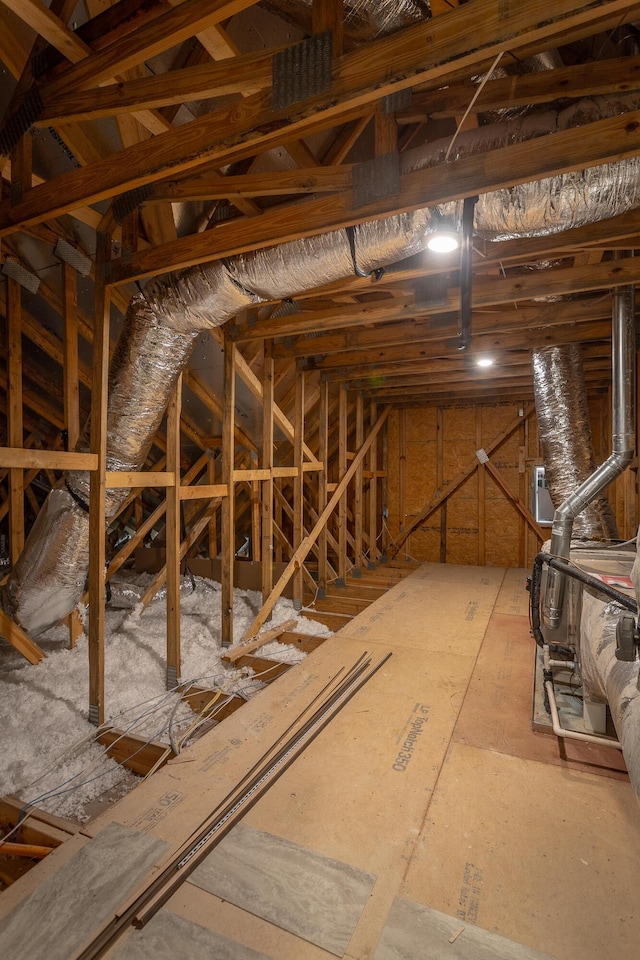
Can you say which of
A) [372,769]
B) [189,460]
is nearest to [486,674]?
[372,769]

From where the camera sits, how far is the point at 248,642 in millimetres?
3346

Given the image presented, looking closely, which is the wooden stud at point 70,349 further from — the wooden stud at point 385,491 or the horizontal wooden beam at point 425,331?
the wooden stud at point 385,491

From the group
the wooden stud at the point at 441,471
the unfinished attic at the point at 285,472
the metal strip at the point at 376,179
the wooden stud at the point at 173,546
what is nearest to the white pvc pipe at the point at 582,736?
the unfinished attic at the point at 285,472

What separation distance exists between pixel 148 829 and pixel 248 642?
1958 mm

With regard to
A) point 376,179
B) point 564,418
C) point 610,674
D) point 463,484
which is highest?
Answer: point 376,179

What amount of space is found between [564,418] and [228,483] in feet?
8.16

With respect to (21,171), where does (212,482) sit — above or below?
below

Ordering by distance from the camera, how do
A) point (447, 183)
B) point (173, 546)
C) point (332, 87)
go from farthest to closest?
point (173, 546) < point (447, 183) < point (332, 87)

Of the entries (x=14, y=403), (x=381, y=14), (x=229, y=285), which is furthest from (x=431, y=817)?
(x=14, y=403)

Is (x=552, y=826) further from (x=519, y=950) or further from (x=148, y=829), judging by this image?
(x=148, y=829)

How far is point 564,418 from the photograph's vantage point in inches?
135

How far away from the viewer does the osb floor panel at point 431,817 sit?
108 cm

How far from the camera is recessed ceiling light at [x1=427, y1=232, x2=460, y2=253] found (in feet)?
5.93

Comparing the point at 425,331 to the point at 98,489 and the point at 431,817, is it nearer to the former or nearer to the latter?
the point at 98,489
